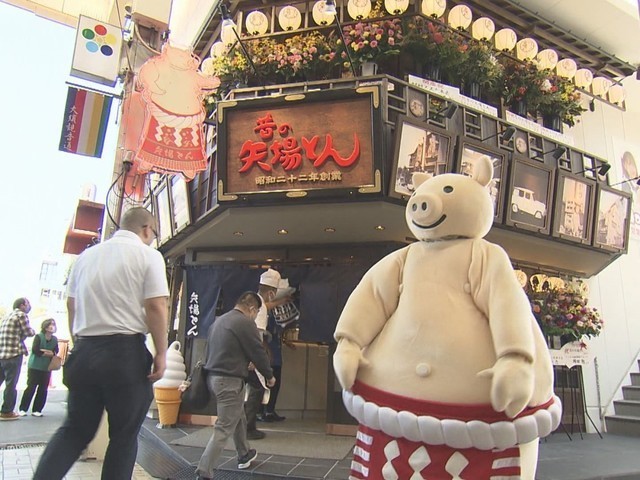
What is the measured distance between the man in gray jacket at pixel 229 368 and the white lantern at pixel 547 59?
7502 mm

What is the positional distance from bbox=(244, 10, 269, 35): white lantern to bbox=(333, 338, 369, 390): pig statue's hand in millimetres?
6659

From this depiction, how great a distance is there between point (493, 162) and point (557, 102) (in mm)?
3175

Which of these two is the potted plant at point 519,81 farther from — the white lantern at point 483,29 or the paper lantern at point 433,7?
the paper lantern at point 433,7

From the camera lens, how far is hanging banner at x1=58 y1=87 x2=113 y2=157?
22.5 ft

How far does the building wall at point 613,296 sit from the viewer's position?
27.3 feet

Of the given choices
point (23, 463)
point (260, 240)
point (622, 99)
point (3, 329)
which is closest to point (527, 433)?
point (23, 463)

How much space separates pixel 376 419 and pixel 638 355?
29.9 feet

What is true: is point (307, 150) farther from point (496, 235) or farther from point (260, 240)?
point (496, 235)

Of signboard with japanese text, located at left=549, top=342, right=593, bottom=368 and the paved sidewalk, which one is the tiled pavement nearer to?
the paved sidewalk

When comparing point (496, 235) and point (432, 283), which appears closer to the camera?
point (432, 283)

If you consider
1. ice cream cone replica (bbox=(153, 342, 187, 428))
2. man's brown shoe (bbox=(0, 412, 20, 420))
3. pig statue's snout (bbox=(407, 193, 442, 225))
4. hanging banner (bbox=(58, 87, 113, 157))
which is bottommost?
man's brown shoe (bbox=(0, 412, 20, 420))

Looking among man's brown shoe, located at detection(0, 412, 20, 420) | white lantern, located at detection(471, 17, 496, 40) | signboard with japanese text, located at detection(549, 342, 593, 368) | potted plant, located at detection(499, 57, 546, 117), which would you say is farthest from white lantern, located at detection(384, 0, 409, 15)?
man's brown shoe, located at detection(0, 412, 20, 420)

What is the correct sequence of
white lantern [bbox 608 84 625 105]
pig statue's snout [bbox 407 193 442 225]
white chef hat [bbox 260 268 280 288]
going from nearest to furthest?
pig statue's snout [bbox 407 193 442 225], white chef hat [bbox 260 268 280 288], white lantern [bbox 608 84 625 105]

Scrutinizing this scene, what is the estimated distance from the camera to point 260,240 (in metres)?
7.33
